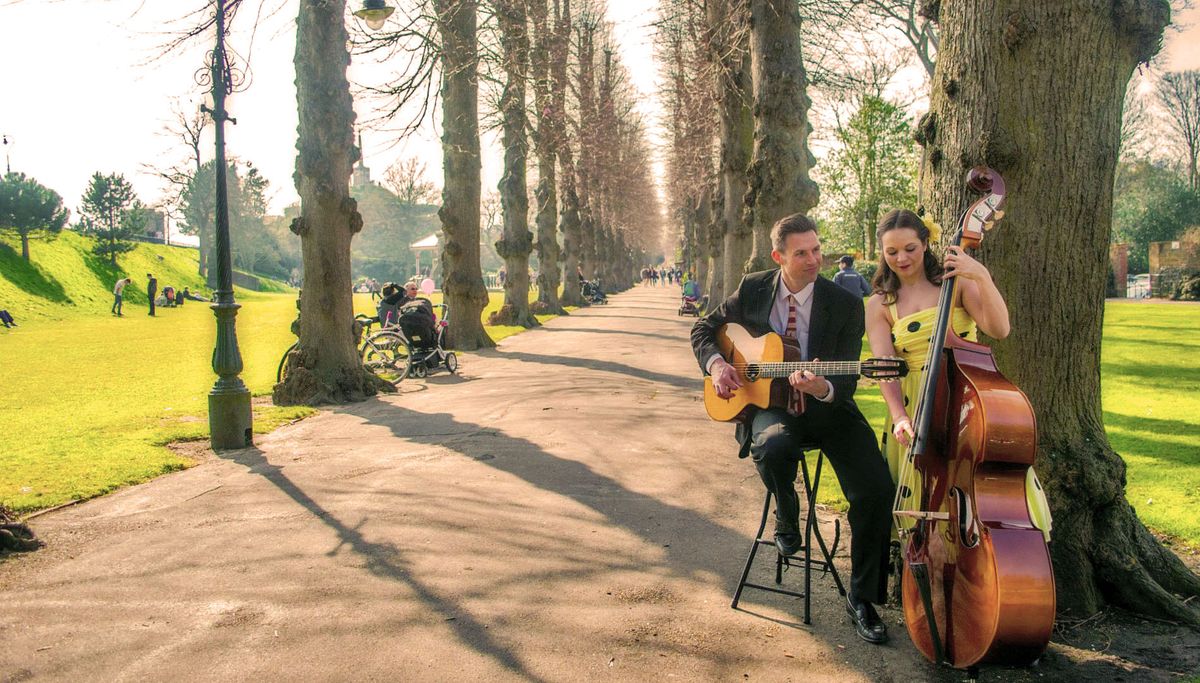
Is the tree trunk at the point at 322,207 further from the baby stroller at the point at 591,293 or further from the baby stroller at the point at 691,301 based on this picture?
the baby stroller at the point at 591,293

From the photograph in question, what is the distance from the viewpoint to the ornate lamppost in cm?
900

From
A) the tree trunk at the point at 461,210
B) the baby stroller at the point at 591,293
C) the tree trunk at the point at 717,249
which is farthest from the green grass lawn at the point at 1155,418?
the baby stroller at the point at 591,293

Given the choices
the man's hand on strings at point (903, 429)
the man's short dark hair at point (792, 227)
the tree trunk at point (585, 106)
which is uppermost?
the tree trunk at point (585, 106)

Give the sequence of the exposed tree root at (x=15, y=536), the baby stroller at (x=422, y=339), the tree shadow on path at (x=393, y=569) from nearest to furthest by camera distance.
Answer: the tree shadow on path at (x=393, y=569) < the exposed tree root at (x=15, y=536) < the baby stroller at (x=422, y=339)

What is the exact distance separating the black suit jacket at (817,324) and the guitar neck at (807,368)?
191mm

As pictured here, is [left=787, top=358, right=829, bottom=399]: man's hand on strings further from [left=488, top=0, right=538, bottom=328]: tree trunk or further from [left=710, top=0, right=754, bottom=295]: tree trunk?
[left=488, top=0, right=538, bottom=328]: tree trunk

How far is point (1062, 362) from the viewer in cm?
436

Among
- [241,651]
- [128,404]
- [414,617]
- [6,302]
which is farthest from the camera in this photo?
[6,302]

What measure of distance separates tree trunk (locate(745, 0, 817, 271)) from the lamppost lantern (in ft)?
16.6

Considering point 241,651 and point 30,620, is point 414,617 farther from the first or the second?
point 30,620

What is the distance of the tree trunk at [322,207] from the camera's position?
12.1 m

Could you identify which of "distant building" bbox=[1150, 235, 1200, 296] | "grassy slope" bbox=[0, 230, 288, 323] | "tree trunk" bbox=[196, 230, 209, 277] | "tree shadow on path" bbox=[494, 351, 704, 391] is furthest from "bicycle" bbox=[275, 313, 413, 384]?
"tree trunk" bbox=[196, 230, 209, 277]

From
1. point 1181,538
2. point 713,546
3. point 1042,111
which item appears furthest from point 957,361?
point 1181,538

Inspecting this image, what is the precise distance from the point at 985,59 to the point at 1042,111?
0.38 metres
